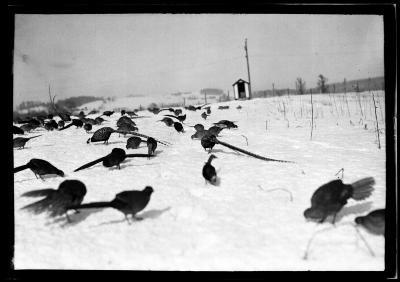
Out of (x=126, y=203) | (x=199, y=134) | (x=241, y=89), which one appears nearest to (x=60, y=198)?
(x=126, y=203)

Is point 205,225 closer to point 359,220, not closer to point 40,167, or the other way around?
point 359,220

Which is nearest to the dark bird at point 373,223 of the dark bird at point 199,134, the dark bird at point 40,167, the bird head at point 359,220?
the bird head at point 359,220

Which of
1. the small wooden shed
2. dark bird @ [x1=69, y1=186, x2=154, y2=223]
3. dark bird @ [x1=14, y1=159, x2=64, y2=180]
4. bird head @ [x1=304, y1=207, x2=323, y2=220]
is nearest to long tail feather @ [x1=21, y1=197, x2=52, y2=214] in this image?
dark bird @ [x1=69, y1=186, x2=154, y2=223]

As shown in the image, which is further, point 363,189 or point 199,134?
point 199,134

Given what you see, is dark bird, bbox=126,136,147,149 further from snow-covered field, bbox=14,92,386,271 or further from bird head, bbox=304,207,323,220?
bird head, bbox=304,207,323,220
